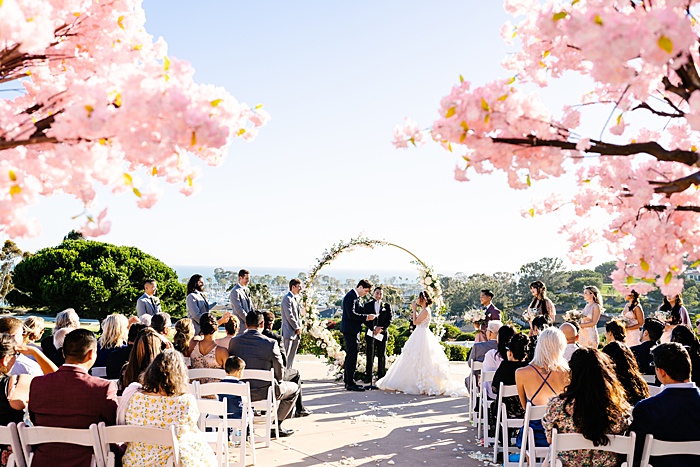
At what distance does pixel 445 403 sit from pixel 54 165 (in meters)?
8.16

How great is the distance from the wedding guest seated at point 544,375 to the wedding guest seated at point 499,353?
95cm

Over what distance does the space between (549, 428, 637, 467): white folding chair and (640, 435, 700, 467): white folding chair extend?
7 cm

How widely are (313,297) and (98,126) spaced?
396 inches

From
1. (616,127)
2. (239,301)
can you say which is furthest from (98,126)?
(239,301)

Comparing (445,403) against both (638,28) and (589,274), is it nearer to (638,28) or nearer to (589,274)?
(638,28)

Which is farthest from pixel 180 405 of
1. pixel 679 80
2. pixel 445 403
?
pixel 445 403

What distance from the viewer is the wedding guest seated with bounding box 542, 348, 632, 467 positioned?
373 centimetres

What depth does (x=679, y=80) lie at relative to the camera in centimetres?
224

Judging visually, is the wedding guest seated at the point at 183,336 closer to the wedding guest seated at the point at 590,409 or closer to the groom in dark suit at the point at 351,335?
the wedding guest seated at the point at 590,409

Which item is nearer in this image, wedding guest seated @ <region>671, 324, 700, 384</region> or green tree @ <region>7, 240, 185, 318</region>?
wedding guest seated @ <region>671, 324, 700, 384</region>

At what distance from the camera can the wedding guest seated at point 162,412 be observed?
12.8 feet

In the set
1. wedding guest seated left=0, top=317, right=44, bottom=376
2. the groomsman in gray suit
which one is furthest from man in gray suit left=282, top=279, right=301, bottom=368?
wedding guest seated left=0, top=317, right=44, bottom=376

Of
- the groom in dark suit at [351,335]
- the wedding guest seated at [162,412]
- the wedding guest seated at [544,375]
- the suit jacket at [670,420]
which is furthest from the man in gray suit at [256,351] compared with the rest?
the suit jacket at [670,420]

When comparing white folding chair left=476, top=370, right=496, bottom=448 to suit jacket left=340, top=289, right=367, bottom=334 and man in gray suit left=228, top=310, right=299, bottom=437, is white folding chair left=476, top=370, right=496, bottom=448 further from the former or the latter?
suit jacket left=340, top=289, right=367, bottom=334
